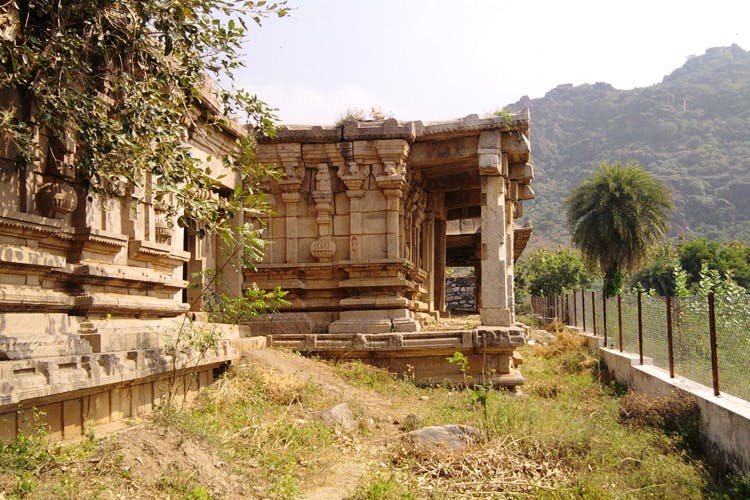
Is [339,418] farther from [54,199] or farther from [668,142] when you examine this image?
[668,142]

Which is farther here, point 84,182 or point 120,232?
point 120,232

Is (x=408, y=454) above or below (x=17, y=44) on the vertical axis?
below

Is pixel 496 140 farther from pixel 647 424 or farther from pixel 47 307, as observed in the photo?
pixel 47 307

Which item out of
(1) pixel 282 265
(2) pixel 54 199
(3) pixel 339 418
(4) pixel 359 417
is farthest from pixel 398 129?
(2) pixel 54 199

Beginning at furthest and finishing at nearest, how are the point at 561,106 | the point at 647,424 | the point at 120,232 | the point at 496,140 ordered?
the point at 561,106 < the point at 496,140 < the point at 647,424 < the point at 120,232

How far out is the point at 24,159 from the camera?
609 cm

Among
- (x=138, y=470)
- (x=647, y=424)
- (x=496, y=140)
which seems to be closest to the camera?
(x=138, y=470)

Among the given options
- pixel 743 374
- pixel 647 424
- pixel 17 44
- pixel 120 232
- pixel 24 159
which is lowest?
pixel 647 424

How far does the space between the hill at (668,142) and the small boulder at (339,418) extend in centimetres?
7052

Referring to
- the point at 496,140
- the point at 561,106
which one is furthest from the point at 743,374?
the point at 561,106

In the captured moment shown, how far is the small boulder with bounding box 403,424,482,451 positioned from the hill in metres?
70.9

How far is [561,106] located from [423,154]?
125703mm

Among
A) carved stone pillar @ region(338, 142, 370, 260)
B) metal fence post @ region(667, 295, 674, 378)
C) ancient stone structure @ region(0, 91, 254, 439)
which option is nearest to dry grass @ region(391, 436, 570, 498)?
ancient stone structure @ region(0, 91, 254, 439)

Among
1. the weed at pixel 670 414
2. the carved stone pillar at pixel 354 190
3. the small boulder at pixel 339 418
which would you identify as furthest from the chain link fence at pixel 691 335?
the carved stone pillar at pixel 354 190
